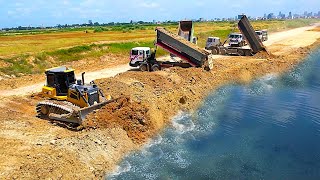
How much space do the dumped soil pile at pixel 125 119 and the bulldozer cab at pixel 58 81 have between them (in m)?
2.64

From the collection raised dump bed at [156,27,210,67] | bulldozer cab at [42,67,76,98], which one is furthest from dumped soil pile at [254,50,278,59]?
bulldozer cab at [42,67,76,98]

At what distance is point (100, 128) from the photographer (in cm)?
1733

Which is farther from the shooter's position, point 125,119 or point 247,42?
point 247,42

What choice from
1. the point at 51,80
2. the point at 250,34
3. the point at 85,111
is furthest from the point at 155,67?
the point at 85,111

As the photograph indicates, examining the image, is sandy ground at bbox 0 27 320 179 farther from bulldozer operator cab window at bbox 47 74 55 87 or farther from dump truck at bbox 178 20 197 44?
dump truck at bbox 178 20 197 44

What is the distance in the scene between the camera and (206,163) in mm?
15266

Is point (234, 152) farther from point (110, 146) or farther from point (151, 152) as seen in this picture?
point (110, 146)

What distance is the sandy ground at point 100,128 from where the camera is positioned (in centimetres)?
1339

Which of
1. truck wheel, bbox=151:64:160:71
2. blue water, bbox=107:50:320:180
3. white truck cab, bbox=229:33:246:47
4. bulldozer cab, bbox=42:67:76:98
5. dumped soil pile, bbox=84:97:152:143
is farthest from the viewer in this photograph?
white truck cab, bbox=229:33:246:47

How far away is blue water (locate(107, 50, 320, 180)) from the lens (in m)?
14.6

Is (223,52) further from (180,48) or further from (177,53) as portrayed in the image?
(180,48)

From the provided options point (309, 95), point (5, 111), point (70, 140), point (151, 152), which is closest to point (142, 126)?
point (151, 152)

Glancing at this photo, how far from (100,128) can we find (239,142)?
23.1ft

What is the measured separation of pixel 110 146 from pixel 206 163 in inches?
174
